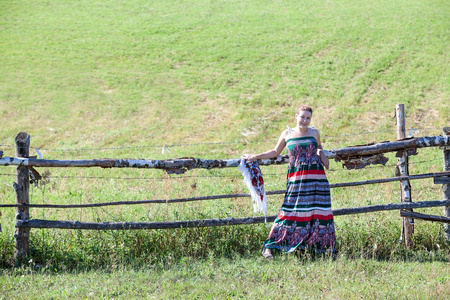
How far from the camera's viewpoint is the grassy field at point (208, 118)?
4527mm

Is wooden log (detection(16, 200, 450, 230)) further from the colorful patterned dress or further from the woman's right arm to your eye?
the woman's right arm

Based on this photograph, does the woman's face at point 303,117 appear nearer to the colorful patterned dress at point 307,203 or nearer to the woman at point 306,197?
the woman at point 306,197

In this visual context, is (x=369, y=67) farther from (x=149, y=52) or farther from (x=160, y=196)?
(x=160, y=196)

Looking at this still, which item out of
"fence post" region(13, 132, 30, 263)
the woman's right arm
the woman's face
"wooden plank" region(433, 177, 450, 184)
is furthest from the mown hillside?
Answer: "wooden plank" region(433, 177, 450, 184)

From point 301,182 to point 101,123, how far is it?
12.7m

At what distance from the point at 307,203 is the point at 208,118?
38.9 feet

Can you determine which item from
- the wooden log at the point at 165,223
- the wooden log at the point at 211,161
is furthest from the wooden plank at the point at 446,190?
the wooden log at the point at 211,161

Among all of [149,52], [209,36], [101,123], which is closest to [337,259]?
[101,123]

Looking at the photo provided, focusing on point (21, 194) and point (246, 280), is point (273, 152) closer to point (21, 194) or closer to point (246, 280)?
point (246, 280)

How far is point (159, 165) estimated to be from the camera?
16.8 feet

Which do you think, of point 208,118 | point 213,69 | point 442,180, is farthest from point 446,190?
point 213,69

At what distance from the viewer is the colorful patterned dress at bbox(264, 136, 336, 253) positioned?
485 centimetres

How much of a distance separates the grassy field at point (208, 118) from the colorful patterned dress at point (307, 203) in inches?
9.9

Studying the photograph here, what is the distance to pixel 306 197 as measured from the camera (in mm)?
4848
